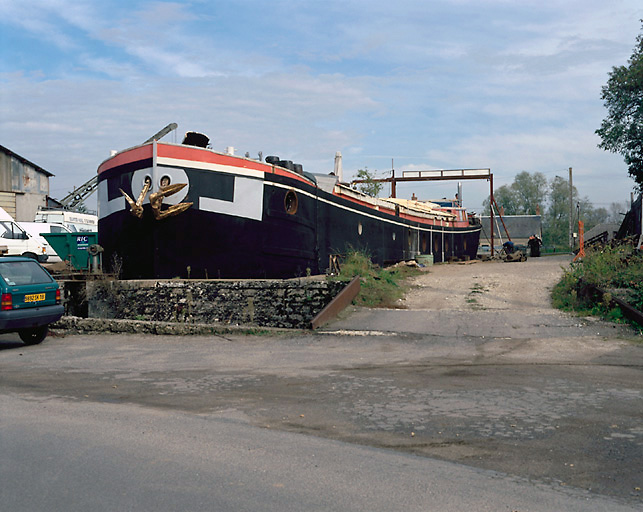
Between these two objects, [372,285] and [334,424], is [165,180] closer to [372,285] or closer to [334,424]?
[372,285]

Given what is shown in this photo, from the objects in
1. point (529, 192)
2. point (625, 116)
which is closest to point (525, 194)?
point (529, 192)

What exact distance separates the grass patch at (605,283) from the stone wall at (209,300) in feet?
15.6

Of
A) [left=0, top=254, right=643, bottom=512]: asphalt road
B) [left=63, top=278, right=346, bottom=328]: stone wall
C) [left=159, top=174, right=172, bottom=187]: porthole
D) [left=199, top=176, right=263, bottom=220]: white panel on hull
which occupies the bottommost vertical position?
[left=0, top=254, right=643, bottom=512]: asphalt road

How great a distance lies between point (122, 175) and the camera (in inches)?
655

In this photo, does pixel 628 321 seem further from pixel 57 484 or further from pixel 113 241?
pixel 113 241

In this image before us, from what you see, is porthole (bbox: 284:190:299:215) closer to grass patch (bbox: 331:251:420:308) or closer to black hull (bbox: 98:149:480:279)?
black hull (bbox: 98:149:480:279)

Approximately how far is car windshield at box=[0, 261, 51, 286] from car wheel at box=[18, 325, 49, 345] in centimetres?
86

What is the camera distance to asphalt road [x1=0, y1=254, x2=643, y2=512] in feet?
12.3

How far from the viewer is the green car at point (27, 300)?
10625mm

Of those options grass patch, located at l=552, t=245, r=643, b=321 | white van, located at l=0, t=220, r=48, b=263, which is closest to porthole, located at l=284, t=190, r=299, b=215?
grass patch, located at l=552, t=245, r=643, b=321

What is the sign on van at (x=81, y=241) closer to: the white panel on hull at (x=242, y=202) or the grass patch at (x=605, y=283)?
the white panel on hull at (x=242, y=202)

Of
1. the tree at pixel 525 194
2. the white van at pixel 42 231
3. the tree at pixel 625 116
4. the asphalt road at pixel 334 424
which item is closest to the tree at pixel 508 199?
the tree at pixel 525 194

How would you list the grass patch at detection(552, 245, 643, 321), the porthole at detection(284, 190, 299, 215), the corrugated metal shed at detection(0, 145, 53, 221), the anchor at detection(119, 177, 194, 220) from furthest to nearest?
the corrugated metal shed at detection(0, 145, 53, 221)
the porthole at detection(284, 190, 299, 215)
the anchor at detection(119, 177, 194, 220)
the grass patch at detection(552, 245, 643, 321)

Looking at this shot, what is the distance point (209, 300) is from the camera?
14.2 metres
